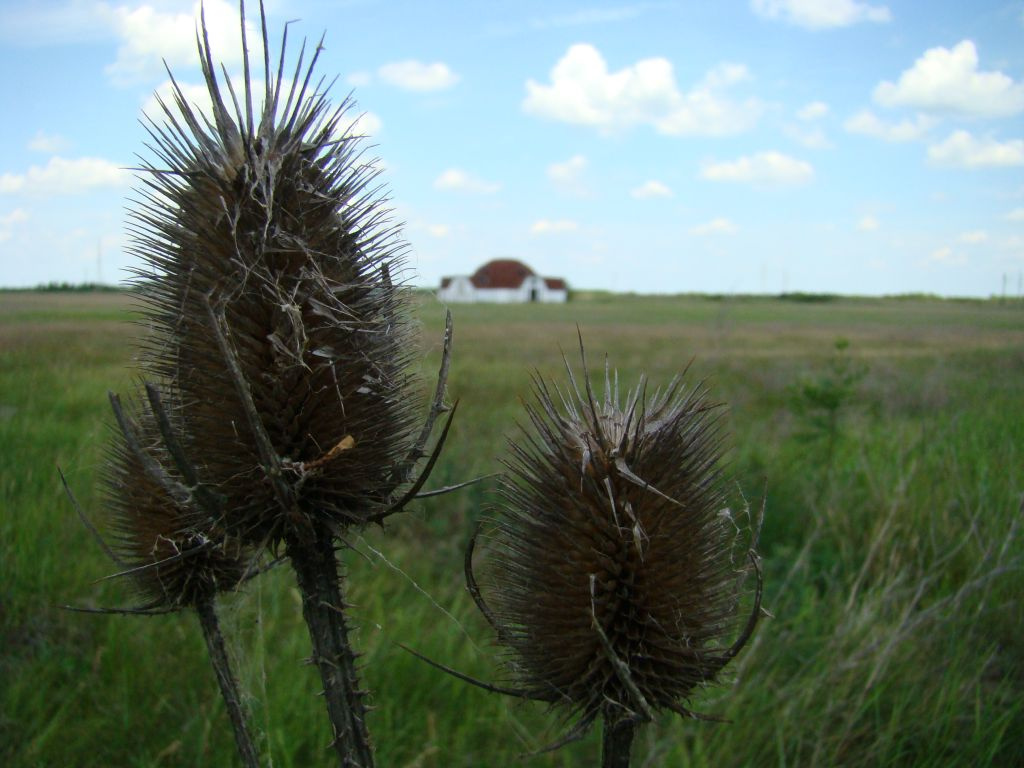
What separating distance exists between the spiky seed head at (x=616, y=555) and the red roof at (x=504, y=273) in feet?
223

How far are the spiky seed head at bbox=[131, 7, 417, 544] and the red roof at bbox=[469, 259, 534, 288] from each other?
223 feet

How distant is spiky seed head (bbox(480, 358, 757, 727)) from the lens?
1.49 m

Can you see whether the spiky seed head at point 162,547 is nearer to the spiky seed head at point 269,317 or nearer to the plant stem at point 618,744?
the spiky seed head at point 269,317

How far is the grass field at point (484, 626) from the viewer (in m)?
3.32

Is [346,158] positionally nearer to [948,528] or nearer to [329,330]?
[329,330]

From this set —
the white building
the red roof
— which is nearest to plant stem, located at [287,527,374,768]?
the white building

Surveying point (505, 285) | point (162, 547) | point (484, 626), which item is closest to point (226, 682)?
point (162, 547)

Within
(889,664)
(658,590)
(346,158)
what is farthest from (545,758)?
(346,158)

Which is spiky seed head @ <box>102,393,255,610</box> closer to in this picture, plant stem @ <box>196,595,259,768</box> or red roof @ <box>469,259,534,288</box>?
plant stem @ <box>196,595,259,768</box>

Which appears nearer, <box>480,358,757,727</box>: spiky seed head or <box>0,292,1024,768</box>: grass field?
<box>480,358,757,727</box>: spiky seed head

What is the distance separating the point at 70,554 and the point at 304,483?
3.66 m

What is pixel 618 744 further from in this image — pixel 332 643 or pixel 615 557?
pixel 332 643

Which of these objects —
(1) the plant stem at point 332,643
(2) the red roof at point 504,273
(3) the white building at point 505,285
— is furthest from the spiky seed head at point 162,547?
(2) the red roof at point 504,273

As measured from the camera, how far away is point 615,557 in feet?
5.05
